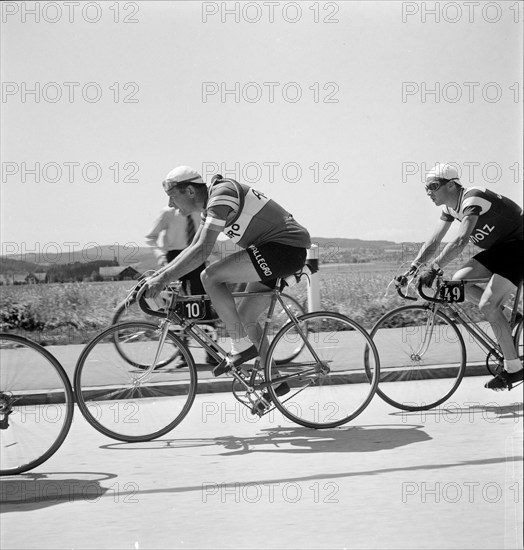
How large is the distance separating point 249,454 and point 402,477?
1.08 metres

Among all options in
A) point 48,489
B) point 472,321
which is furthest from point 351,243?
point 48,489

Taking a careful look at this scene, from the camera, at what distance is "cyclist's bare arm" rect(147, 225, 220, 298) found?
5895 millimetres

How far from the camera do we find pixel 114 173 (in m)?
8.02

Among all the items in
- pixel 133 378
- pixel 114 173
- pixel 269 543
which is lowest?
pixel 269 543

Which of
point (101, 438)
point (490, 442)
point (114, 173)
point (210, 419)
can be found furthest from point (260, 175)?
point (490, 442)

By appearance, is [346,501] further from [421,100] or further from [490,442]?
[421,100]

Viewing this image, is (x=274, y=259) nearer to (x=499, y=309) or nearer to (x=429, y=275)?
(x=429, y=275)

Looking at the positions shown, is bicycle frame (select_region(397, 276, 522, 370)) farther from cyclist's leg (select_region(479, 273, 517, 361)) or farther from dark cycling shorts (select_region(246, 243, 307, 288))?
dark cycling shorts (select_region(246, 243, 307, 288))

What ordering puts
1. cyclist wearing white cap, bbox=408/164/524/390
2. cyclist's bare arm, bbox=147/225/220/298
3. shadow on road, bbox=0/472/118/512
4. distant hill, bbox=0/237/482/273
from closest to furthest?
shadow on road, bbox=0/472/118/512 < cyclist's bare arm, bbox=147/225/220/298 < cyclist wearing white cap, bbox=408/164/524/390 < distant hill, bbox=0/237/482/273

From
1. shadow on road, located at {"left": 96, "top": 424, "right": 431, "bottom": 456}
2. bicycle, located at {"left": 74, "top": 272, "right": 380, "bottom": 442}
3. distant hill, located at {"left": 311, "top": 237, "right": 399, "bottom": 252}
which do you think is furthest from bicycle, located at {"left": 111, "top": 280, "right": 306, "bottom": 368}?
distant hill, located at {"left": 311, "top": 237, "right": 399, "bottom": 252}

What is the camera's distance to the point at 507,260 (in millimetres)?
6758

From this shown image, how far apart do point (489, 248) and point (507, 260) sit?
15cm

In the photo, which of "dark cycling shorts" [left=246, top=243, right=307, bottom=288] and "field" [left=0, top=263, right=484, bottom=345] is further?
"field" [left=0, top=263, right=484, bottom=345]

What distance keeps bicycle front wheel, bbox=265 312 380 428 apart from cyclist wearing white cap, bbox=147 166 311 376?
9.0 inches
